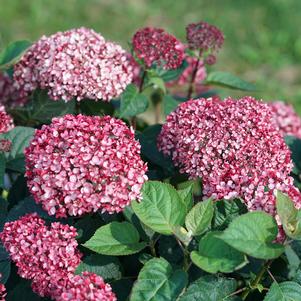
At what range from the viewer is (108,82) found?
2156 millimetres

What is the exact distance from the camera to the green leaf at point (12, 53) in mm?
2248

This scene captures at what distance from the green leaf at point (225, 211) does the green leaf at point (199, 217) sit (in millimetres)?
98

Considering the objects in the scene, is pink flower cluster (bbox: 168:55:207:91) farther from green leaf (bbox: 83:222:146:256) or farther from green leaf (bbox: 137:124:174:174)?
green leaf (bbox: 83:222:146:256)

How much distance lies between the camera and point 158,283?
5.24 feet

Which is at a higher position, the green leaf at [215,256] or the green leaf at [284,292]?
the green leaf at [215,256]

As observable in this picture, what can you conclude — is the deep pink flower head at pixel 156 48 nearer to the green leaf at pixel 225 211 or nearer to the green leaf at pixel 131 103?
the green leaf at pixel 131 103

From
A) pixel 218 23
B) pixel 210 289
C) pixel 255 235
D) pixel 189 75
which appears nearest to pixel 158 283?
pixel 210 289

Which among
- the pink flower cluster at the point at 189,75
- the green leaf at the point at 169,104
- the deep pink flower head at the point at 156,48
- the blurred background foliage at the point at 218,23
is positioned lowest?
the blurred background foliage at the point at 218,23

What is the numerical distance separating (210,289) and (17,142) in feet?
2.78

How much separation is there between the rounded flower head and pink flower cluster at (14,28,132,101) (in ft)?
1.33

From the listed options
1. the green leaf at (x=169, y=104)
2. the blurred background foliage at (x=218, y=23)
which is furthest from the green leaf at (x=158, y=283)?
the blurred background foliage at (x=218, y=23)

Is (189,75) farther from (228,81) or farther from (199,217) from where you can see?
(199,217)

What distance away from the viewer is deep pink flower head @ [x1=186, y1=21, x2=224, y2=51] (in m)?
2.38

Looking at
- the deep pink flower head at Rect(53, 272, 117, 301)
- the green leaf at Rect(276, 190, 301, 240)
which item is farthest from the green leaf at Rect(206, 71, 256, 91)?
the deep pink flower head at Rect(53, 272, 117, 301)
